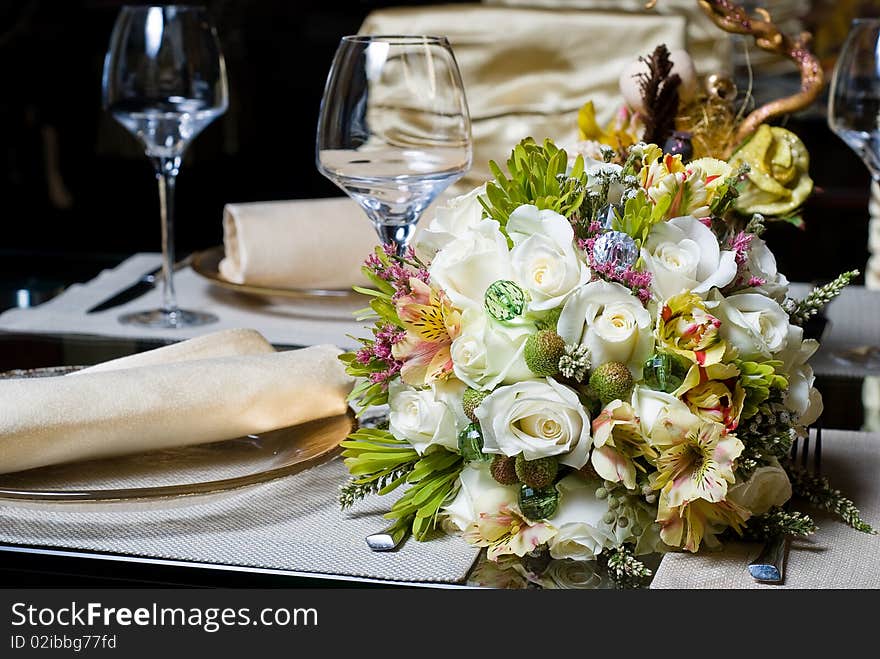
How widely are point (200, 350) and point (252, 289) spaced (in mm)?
347

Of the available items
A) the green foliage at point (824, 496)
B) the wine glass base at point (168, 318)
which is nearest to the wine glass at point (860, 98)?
the green foliage at point (824, 496)

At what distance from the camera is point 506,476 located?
0.62 metres

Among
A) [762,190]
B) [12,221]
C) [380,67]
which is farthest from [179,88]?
[12,221]

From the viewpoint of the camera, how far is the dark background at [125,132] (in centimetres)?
267

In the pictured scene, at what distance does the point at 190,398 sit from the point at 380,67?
0.82 feet

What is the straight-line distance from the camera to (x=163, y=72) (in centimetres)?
119

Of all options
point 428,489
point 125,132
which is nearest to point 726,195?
point 428,489

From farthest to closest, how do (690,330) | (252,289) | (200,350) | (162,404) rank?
(252,289), (200,350), (162,404), (690,330)

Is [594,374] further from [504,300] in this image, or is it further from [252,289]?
[252,289]

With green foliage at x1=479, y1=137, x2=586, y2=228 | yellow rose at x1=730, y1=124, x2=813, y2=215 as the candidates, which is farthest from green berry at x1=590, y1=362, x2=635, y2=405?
yellow rose at x1=730, y1=124, x2=813, y2=215

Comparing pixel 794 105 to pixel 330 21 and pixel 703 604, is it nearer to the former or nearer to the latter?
pixel 703 604

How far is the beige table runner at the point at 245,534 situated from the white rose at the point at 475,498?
0.04 ft

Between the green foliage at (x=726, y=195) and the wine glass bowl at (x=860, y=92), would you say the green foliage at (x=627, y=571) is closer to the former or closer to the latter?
the green foliage at (x=726, y=195)

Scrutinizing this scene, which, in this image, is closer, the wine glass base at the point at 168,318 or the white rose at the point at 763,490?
the white rose at the point at 763,490
